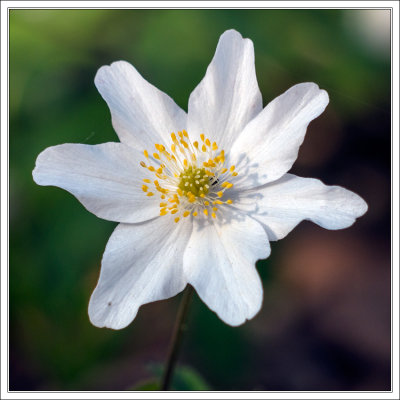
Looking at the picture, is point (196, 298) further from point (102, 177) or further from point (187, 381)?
point (102, 177)

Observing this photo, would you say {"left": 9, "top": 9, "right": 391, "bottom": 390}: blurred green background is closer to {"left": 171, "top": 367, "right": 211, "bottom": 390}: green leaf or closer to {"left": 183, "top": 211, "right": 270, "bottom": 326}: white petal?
{"left": 171, "top": 367, "right": 211, "bottom": 390}: green leaf

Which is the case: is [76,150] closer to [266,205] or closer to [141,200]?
[141,200]

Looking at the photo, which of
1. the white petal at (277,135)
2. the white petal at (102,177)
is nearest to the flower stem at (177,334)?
the white petal at (102,177)

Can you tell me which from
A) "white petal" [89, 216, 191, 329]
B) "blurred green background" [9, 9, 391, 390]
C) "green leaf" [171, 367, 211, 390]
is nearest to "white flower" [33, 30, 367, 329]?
"white petal" [89, 216, 191, 329]

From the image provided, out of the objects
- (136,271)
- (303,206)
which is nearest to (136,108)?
(136,271)

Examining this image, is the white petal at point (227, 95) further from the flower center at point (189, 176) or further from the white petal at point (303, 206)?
the white petal at point (303, 206)

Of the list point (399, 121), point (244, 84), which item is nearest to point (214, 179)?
point (244, 84)

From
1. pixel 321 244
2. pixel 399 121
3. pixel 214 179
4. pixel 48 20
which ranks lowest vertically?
pixel 321 244
